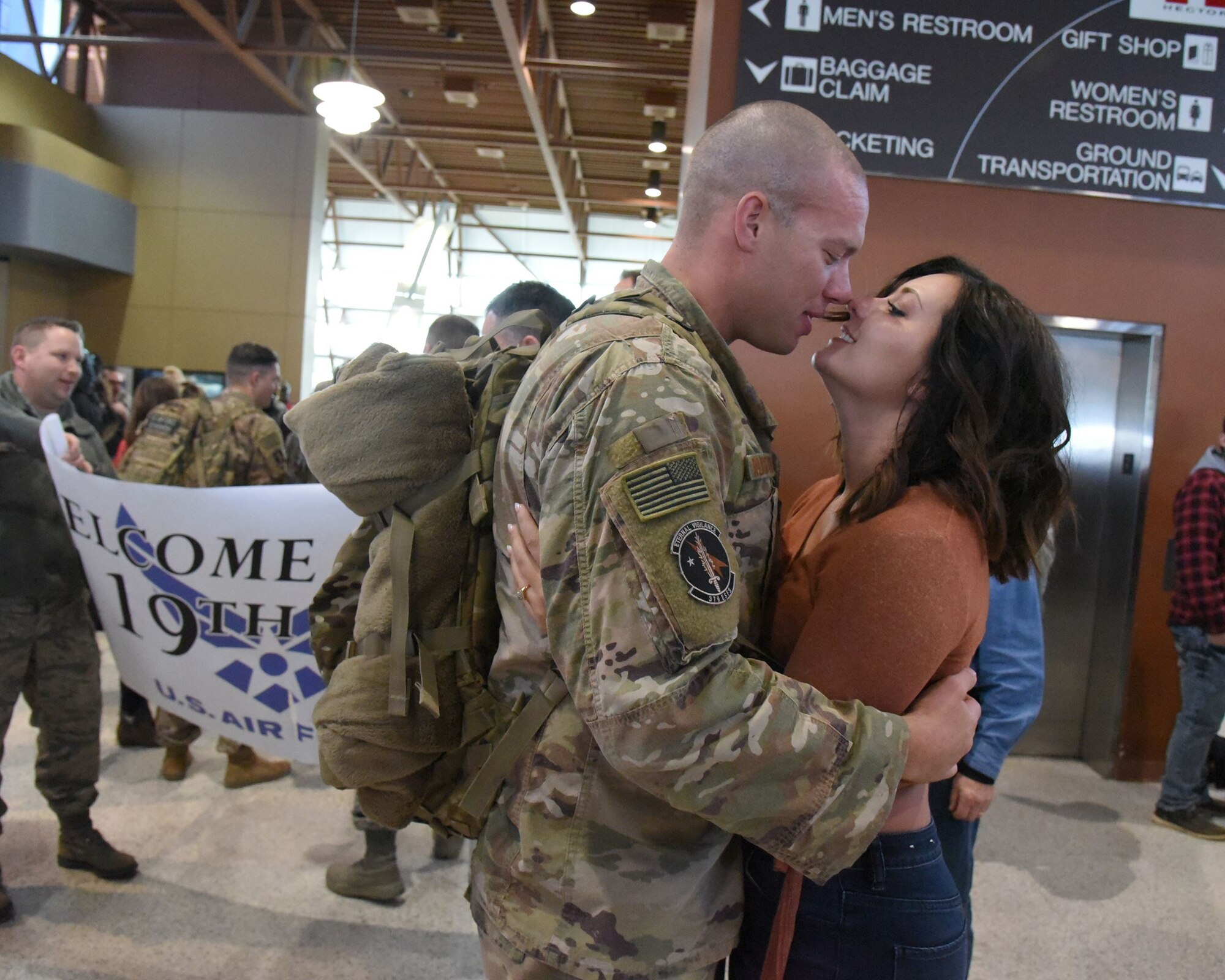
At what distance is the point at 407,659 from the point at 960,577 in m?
0.74

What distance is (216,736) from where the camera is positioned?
4.41m

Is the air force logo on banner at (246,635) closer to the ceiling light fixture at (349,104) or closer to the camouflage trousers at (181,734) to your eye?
the camouflage trousers at (181,734)

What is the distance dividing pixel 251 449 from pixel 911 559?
3.32 metres

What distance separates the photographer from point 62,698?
2.93 metres

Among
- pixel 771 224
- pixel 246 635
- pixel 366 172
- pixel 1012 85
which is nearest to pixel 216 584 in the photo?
pixel 246 635

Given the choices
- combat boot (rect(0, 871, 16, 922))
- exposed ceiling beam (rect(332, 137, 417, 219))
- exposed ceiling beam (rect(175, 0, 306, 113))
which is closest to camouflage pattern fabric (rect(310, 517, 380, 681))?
combat boot (rect(0, 871, 16, 922))

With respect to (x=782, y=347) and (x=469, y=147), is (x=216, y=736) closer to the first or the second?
(x=782, y=347)

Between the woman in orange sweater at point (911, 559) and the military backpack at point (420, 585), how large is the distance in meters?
0.17

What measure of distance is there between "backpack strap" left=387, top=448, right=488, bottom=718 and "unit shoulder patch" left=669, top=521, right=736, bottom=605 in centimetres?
42

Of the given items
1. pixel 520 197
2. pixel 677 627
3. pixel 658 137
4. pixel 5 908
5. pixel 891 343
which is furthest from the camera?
pixel 520 197

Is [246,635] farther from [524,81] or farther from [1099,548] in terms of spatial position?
[524,81]

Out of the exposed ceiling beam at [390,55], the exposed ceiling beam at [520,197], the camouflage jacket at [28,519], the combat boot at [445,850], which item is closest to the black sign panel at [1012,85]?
the camouflage jacket at [28,519]

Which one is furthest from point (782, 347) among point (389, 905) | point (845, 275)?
point (389, 905)

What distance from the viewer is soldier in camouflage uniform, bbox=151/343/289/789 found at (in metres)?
3.81
